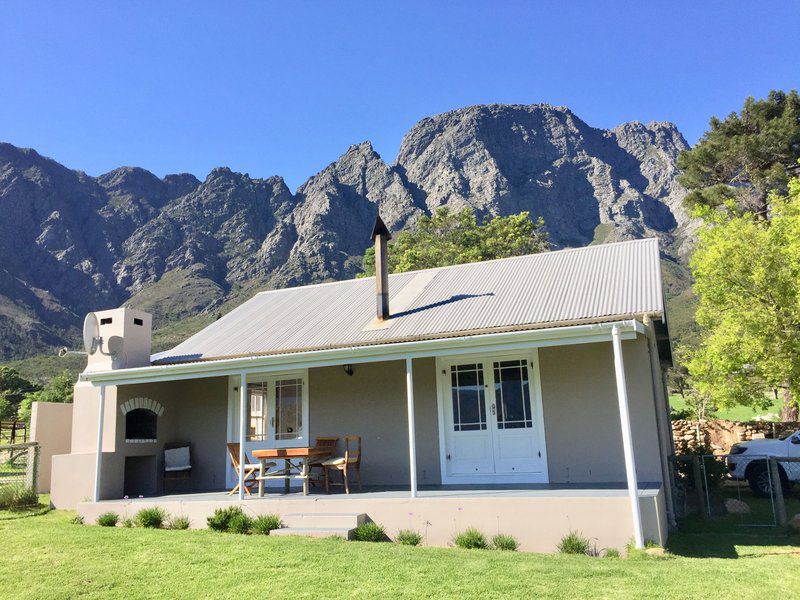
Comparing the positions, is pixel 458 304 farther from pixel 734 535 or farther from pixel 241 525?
pixel 734 535

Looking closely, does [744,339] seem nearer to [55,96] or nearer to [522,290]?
[522,290]

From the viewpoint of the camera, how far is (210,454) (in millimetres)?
12008

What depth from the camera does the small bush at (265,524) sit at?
27.7 feet

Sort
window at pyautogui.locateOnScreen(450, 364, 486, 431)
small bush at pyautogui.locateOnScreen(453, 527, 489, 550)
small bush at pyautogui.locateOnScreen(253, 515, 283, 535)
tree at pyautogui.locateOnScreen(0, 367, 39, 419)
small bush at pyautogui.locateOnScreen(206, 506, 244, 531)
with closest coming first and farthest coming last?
small bush at pyautogui.locateOnScreen(453, 527, 489, 550) < small bush at pyautogui.locateOnScreen(253, 515, 283, 535) < small bush at pyautogui.locateOnScreen(206, 506, 244, 531) < window at pyautogui.locateOnScreen(450, 364, 486, 431) < tree at pyautogui.locateOnScreen(0, 367, 39, 419)

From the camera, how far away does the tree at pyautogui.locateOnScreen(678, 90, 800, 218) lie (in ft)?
65.6

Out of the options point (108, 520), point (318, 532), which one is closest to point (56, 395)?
point (108, 520)

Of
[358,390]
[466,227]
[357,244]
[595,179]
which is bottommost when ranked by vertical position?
[358,390]

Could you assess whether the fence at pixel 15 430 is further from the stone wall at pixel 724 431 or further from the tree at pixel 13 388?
the stone wall at pixel 724 431

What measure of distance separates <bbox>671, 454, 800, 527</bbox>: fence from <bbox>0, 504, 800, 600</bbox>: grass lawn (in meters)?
1.68

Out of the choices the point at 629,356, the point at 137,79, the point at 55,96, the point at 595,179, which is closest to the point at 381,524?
the point at 629,356

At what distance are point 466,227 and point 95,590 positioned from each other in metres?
23.6

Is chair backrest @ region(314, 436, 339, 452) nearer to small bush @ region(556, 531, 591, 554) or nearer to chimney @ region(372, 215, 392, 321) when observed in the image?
chimney @ region(372, 215, 392, 321)

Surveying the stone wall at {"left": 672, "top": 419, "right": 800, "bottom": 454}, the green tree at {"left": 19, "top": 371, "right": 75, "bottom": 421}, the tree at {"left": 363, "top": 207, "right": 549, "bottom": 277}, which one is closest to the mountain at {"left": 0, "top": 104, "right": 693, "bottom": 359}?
the green tree at {"left": 19, "top": 371, "right": 75, "bottom": 421}

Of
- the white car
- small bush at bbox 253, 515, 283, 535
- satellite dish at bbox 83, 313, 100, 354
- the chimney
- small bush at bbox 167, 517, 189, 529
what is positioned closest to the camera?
small bush at bbox 253, 515, 283, 535
